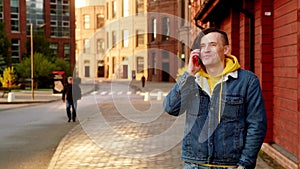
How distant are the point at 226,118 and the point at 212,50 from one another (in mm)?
482

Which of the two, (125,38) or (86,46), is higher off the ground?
(125,38)

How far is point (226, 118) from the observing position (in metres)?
3.19

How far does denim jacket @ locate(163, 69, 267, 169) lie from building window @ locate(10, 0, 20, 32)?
67.2 meters

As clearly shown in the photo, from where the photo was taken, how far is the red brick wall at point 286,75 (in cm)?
739

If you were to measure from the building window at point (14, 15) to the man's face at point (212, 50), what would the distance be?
221 ft

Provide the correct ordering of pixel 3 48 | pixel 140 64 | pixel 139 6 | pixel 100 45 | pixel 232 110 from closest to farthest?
pixel 232 110 → pixel 3 48 → pixel 140 64 → pixel 139 6 → pixel 100 45

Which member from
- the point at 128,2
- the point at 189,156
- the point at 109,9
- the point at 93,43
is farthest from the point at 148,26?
the point at 189,156

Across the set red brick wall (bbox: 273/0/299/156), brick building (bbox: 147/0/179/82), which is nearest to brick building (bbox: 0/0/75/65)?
brick building (bbox: 147/0/179/82)

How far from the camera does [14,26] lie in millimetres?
67125

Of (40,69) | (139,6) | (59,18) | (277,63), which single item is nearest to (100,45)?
(59,18)

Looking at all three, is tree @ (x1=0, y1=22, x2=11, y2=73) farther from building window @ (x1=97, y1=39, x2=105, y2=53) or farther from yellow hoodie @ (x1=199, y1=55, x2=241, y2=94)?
yellow hoodie @ (x1=199, y1=55, x2=241, y2=94)

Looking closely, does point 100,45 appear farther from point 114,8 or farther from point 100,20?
point 100,20

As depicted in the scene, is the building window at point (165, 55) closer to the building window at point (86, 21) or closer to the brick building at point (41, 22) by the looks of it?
the brick building at point (41, 22)

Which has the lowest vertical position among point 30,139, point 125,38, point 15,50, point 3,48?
point 30,139
